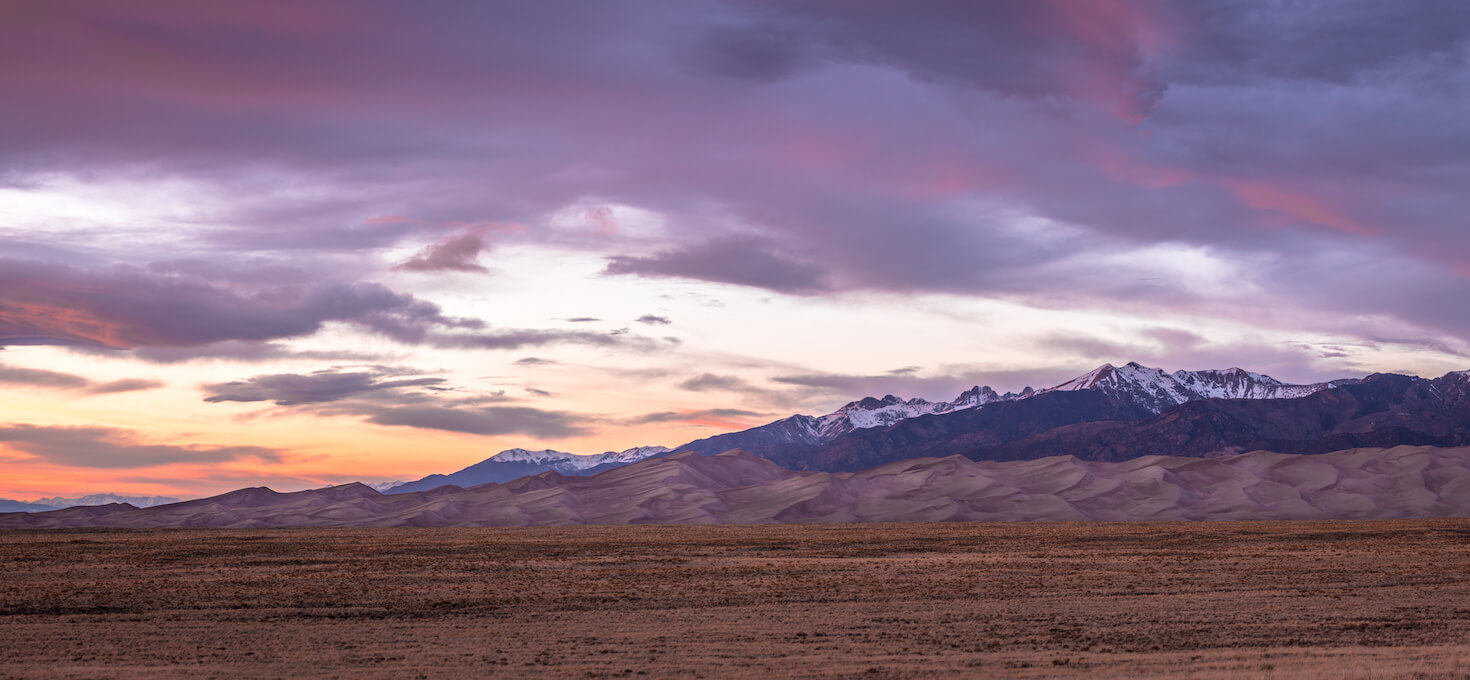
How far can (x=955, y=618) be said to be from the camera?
126 feet

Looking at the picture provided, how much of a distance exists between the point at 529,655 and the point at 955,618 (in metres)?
14.6

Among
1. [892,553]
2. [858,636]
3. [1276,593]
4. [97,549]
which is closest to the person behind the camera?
[858,636]

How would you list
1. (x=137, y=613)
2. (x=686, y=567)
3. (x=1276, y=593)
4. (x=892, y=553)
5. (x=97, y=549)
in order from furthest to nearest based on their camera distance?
(x=97, y=549) < (x=892, y=553) < (x=686, y=567) < (x=1276, y=593) < (x=137, y=613)

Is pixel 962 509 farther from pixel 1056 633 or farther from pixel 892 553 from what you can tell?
pixel 1056 633

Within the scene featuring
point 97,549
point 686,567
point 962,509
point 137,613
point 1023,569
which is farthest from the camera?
point 962,509

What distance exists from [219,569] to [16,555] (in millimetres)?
26448

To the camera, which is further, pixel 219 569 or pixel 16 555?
pixel 16 555

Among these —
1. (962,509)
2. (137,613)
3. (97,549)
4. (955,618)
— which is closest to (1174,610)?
(955,618)

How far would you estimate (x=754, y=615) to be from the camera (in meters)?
39.8

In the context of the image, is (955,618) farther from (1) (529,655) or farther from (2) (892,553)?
(2) (892,553)

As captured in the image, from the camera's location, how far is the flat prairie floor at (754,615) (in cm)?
2895

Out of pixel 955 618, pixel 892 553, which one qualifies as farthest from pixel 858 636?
pixel 892 553

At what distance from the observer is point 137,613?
4228cm

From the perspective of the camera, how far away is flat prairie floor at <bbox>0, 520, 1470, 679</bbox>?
95.0 feet
